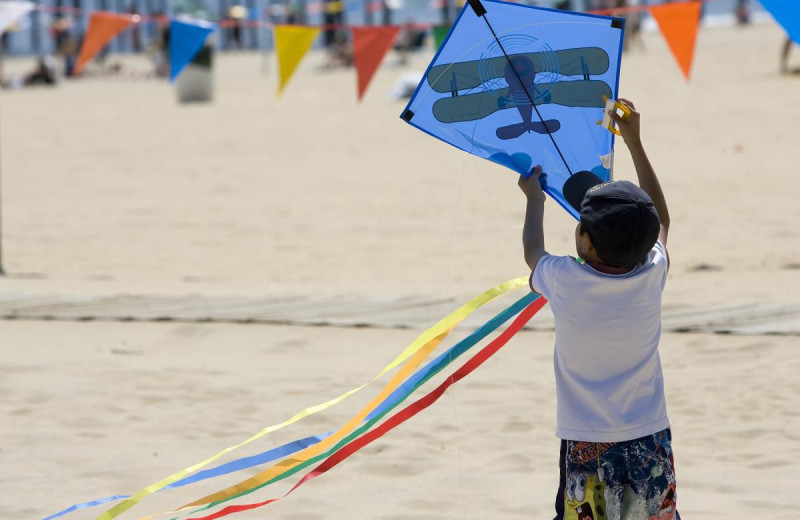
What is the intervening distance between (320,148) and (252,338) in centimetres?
983

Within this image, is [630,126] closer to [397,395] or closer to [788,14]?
[788,14]

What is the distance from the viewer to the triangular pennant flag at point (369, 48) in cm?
879

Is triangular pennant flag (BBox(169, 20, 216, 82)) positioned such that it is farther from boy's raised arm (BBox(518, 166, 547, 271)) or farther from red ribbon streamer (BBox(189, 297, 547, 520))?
boy's raised arm (BBox(518, 166, 547, 271))

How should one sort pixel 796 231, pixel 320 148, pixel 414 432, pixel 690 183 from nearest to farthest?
1. pixel 414 432
2. pixel 796 231
3. pixel 690 183
4. pixel 320 148

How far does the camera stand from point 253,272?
8727 millimetres

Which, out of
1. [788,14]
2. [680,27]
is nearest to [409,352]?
[788,14]

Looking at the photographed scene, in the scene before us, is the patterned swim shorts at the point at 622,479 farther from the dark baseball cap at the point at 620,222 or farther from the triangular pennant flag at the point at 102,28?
the triangular pennant flag at the point at 102,28

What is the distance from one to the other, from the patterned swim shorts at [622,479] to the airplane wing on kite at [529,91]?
0.82 meters

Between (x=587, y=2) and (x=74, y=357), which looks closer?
(x=74, y=357)

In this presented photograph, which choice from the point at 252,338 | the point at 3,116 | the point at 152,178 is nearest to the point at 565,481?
the point at 252,338

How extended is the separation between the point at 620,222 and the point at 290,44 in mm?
6546

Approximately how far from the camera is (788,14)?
335 centimetres

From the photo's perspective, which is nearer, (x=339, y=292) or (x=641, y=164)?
(x=641, y=164)

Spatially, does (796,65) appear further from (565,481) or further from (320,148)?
(565,481)
